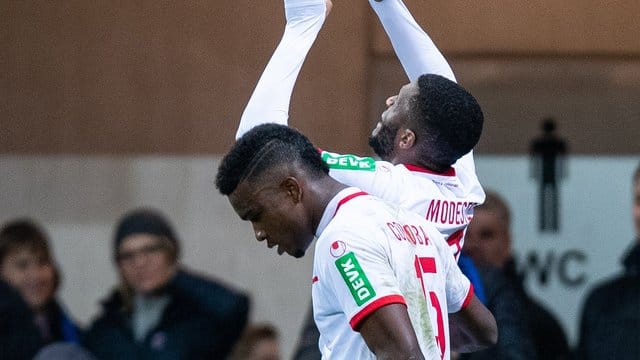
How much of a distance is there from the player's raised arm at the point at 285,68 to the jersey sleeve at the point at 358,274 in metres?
0.68

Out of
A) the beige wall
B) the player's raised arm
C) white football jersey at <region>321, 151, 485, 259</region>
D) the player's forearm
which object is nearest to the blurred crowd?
the beige wall

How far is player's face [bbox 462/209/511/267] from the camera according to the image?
575 centimetres

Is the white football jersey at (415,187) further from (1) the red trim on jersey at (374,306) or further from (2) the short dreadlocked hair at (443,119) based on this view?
(1) the red trim on jersey at (374,306)

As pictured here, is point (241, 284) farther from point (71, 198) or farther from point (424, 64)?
point (424, 64)

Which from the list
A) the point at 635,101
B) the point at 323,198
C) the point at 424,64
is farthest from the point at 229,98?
the point at 323,198

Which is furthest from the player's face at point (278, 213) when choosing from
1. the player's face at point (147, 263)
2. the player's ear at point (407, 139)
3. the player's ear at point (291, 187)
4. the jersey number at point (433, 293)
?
A: the player's face at point (147, 263)

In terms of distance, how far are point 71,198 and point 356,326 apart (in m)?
3.59

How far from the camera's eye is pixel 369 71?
6.57m

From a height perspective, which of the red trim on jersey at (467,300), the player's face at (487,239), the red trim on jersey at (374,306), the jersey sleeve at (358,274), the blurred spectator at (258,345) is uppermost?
the jersey sleeve at (358,274)

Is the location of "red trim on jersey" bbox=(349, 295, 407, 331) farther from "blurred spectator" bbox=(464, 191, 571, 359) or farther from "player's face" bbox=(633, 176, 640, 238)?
"player's face" bbox=(633, 176, 640, 238)

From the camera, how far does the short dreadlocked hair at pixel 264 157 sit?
3520 mm

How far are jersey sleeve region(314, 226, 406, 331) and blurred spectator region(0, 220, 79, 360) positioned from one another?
254cm

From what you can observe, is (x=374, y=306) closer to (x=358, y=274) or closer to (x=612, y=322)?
(x=358, y=274)

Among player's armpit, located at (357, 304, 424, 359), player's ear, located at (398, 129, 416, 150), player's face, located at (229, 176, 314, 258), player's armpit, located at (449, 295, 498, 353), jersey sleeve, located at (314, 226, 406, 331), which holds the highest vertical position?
player's ear, located at (398, 129, 416, 150)
